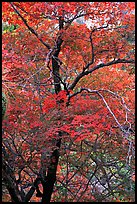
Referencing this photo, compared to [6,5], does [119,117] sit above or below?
below

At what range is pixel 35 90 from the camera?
15.8 ft

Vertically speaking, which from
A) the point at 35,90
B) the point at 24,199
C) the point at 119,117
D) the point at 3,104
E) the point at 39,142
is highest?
the point at 35,90

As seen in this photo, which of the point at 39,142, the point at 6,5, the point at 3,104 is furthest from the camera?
the point at 6,5

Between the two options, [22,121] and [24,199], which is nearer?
[22,121]

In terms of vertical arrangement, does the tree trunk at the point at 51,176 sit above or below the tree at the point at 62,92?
below

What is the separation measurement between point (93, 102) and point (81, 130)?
29.7 inches

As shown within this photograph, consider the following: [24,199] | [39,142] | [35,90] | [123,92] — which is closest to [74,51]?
[35,90]

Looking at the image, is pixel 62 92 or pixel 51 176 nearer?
pixel 62 92

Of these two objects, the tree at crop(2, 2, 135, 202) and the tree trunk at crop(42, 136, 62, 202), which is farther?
the tree trunk at crop(42, 136, 62, 202)

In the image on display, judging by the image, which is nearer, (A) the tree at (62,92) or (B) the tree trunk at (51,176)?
(A) the tree at (62,92)

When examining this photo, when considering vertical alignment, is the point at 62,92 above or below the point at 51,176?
above

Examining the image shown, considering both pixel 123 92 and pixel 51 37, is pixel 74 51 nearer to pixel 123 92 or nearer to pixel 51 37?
pixel 51 37

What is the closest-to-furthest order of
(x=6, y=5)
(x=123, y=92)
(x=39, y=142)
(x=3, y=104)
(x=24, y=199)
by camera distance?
(x=3, y=104)
(x=39, y=142)
(x=6, y=5)
(x=24, y=199)
(x=123, y=92)

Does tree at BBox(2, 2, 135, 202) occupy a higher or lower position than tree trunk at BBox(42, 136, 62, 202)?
higher
